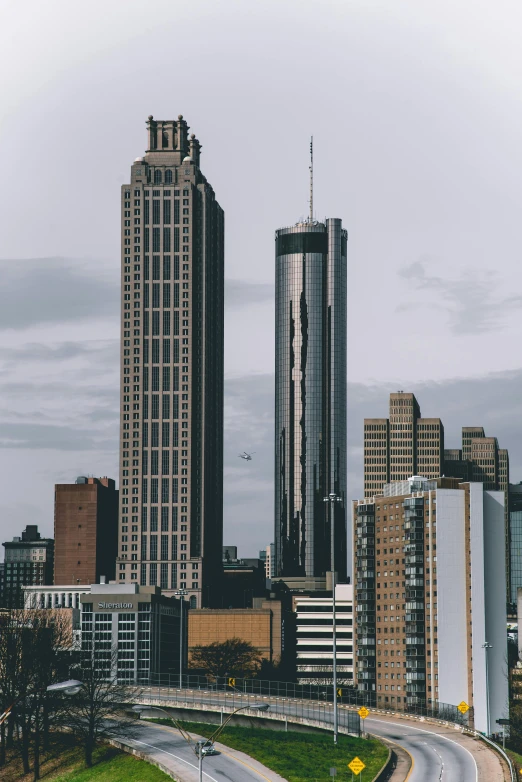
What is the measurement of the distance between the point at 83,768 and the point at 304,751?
2361 cm

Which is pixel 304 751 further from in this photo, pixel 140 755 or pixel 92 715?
pixel 92 715

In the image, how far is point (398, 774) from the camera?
422 feet

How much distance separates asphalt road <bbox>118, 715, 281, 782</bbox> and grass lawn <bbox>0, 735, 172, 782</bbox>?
5.15 feet

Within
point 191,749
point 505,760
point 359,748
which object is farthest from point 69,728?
point 505,760

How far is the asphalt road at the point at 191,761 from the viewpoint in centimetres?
12362

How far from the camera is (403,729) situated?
164625 mm

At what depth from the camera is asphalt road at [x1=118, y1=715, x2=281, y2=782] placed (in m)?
124

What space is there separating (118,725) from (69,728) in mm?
14013

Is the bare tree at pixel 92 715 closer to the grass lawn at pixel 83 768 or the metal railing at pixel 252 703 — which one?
the grass lawn at pixel 83 768

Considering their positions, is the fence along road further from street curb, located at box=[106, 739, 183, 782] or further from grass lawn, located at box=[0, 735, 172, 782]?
street curb, located at box=[106, 739, 183, 782]

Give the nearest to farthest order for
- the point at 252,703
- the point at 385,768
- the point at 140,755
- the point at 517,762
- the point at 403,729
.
Result: the point at 385,768 → the point at 140,755 → the point at 517,762 → the point at 403,729 → the point at 252,703

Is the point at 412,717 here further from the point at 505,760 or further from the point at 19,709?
the point at 19,709

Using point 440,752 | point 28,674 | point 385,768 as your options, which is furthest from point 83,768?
point 440,752

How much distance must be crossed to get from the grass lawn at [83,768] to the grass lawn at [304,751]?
11.0m
